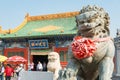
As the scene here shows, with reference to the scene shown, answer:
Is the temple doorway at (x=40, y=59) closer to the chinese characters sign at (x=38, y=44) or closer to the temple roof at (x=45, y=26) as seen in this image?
the chinese characters sign at (x=38, y=44)

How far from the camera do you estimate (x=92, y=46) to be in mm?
3531

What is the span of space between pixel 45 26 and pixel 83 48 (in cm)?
2249

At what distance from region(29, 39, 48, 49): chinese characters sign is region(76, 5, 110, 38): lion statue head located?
65.7 ft

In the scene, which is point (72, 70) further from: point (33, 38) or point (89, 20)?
point (33, 38)

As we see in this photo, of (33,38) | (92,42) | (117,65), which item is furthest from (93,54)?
(33,38)

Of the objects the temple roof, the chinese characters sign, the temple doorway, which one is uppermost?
the temple roof

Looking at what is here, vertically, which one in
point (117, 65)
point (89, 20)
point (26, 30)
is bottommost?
point (117, 65)

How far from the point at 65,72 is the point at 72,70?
0.46ft

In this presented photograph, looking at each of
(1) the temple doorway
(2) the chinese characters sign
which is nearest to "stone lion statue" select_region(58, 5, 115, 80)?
(2) the chinese characters sign

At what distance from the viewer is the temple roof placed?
2393 cm

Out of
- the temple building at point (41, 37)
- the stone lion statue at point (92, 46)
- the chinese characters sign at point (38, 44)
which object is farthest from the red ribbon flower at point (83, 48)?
the chinese characters sign at point (38, 44)

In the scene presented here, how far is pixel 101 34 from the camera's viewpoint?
12.1 ft

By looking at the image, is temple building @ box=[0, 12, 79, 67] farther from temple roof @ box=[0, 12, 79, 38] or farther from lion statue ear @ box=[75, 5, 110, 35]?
lion statue ear @ box=[75, 5, 110, 35]

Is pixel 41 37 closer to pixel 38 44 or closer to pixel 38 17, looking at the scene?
pixel 38 44
